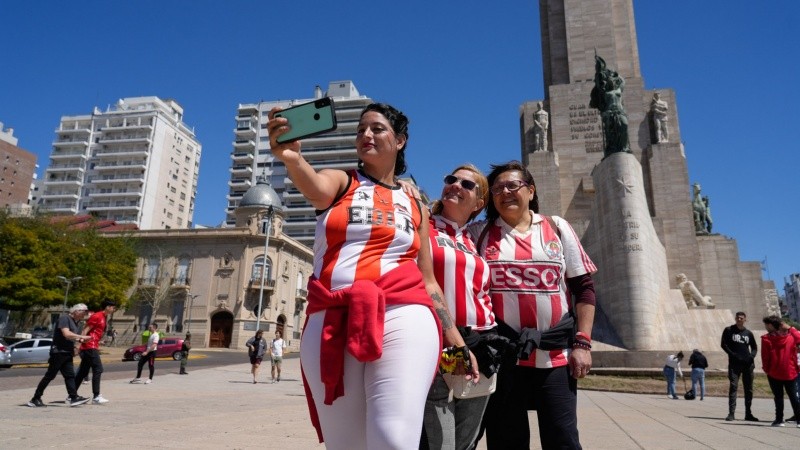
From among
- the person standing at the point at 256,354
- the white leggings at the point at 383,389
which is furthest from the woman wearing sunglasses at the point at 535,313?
the person standing at the point at 256,354

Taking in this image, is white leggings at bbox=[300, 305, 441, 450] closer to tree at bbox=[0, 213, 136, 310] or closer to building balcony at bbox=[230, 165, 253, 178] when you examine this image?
tree at bbox=[0, 213, 136, 310]

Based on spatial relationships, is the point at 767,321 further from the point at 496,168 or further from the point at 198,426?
the point at 198,426

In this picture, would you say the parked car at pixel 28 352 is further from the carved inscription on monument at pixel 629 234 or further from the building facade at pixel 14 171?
the building facade at pixel 14 171

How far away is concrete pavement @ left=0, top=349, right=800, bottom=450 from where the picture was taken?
16.7 ft

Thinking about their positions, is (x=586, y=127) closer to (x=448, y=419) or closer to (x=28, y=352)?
(x=448, y=419)

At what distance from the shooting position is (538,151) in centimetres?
2798

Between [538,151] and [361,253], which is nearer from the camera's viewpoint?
[361,253]

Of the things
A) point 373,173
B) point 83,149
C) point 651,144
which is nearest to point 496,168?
point 373,173

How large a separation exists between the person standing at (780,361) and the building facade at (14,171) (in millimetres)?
85808

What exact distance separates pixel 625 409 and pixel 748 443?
3.67 metres

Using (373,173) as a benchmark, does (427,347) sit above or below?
below

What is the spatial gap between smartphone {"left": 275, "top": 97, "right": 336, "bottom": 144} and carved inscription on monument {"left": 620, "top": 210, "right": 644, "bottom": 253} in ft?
60.9

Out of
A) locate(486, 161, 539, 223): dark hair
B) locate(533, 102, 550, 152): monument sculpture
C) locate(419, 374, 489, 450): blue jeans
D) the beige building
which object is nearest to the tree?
the beige building

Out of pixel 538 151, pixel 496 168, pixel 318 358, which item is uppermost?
pixel 538 151
